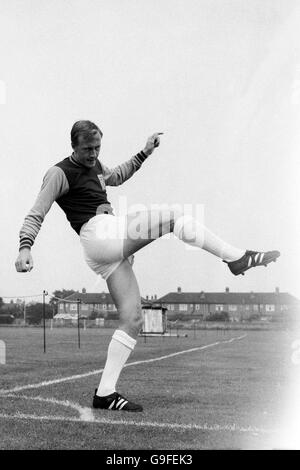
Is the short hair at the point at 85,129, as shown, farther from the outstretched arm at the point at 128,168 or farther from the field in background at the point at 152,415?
the field in background at the point at 152,415

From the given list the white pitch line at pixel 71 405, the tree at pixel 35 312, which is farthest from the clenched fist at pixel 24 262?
the tree at pixel 35 312

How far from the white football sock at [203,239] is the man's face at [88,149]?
62 cm

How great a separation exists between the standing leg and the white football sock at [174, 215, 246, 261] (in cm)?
51

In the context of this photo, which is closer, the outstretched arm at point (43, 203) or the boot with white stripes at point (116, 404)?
the outstretched arm at point (43, 203)

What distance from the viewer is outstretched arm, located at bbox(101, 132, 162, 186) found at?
12.4 ft

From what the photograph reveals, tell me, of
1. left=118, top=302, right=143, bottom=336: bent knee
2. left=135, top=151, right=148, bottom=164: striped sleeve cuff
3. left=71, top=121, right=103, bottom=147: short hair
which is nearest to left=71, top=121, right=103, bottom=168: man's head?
left=71, top=121, right=103, bottom=147: short hair

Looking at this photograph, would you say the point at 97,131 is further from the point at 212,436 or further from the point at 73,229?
the point at 212,436

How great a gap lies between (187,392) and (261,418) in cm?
140

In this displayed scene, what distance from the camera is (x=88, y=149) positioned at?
3.38 m

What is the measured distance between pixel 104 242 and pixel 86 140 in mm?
569

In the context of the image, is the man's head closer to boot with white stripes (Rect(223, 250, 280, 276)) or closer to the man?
the man

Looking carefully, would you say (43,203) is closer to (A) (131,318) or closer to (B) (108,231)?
(B) (108,231)

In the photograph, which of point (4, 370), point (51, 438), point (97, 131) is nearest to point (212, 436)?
point (51, 438)

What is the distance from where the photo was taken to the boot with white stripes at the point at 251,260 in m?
3.04
